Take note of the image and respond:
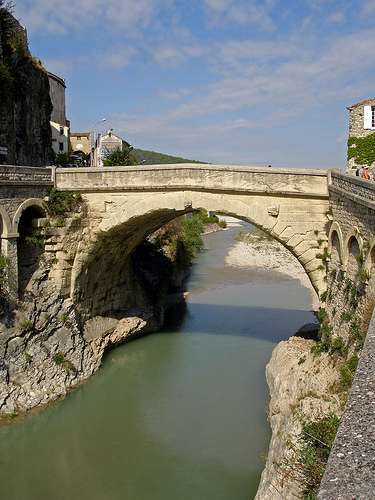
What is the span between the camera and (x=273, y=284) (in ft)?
72.5

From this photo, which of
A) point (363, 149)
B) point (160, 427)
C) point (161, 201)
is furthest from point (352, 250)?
point (160, 427)

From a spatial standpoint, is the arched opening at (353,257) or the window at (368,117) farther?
the window at (368,117)

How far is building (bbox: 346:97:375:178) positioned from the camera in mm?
11922

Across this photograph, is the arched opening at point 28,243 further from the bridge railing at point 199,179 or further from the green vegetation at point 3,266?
the bridge railing at point 199,179

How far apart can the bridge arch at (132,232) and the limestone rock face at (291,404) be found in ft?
6.09

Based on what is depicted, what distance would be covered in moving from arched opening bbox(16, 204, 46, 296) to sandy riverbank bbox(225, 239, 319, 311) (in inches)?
522

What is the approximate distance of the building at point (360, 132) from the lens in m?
11.9

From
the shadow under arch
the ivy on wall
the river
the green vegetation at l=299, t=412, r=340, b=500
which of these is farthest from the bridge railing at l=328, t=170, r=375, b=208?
the shadow under arch

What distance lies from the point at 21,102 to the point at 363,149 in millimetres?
13450

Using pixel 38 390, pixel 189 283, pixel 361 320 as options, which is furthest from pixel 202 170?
pixel 189 283

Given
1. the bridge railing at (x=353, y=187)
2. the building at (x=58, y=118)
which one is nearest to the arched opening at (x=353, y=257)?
the bridge railing at (x=353, y=187)

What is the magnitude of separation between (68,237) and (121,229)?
139cm

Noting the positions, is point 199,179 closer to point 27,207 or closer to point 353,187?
point 353,187

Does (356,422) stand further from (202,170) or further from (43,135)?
(43,135)
